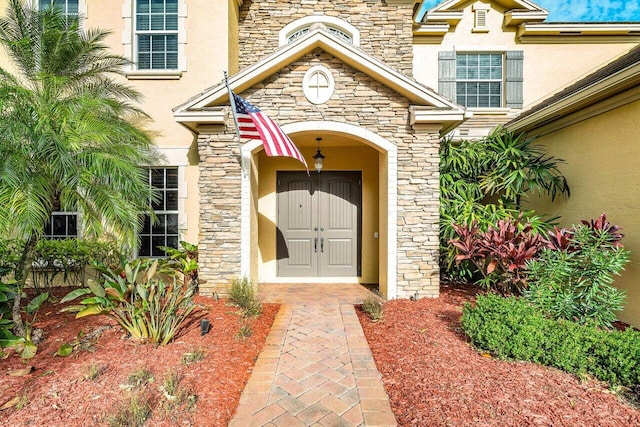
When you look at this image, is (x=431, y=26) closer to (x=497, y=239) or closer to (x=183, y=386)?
(x=497, y=239)

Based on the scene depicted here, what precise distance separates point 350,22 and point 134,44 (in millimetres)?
5763

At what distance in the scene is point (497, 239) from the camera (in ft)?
18.8

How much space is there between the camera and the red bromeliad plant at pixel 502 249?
548 centimetres

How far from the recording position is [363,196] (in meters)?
8.22

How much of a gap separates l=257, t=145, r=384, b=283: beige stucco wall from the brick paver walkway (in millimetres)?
2511

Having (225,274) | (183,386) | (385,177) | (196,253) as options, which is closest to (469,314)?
(385,177)

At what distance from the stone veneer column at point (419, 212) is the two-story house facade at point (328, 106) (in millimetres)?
29

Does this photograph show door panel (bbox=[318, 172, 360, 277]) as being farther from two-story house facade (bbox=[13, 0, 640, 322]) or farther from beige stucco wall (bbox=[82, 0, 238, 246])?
beige stucco wall (bbox=[82, 0, 238, 246])

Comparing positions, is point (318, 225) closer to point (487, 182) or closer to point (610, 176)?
point (487, 182)

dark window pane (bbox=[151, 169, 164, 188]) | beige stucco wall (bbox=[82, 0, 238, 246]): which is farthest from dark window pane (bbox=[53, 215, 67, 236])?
beige stucco wall (bbox=[82, 0, 238, 246])

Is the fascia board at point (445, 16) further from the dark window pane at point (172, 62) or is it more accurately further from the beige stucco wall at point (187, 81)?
the dark window pane at point (172, 62)

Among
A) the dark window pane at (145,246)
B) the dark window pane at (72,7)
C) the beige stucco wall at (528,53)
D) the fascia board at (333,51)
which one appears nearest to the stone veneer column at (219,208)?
the fascia board at (333,51)

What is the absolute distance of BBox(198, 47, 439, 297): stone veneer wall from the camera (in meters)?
6.38

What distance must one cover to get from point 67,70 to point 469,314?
8.40m
